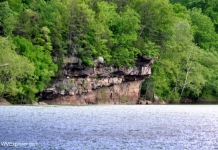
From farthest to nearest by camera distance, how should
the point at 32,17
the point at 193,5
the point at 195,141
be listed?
1. the point at 193,5
2. the point at 32,17
3. the point at 195,141

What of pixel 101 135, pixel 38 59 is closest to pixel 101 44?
pixel 38 59

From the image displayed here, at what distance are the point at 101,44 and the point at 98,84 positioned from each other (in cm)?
795

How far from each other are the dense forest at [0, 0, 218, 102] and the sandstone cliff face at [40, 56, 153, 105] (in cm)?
155

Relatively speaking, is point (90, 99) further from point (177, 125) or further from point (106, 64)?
point (177, 125)

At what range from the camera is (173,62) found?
350 feet

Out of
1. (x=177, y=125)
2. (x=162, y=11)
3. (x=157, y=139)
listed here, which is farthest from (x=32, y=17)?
(x=157, y=139)

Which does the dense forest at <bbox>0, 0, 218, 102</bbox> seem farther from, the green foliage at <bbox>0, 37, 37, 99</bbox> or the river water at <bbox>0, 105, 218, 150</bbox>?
the river water at <bbox>0, 105, 218, 150</bbox>

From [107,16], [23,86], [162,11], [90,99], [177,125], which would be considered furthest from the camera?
[162,11]

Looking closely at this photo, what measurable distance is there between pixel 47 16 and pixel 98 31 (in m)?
10.3

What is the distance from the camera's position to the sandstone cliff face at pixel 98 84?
278 feet

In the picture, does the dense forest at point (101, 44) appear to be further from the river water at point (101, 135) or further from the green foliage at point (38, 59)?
the river water at point (101, 135)

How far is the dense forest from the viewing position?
78531mm

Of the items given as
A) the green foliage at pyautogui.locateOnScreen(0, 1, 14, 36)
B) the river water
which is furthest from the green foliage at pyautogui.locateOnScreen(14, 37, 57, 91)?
the river water

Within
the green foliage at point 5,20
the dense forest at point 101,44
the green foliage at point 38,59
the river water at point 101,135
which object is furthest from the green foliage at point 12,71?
the river water at point 101,135
